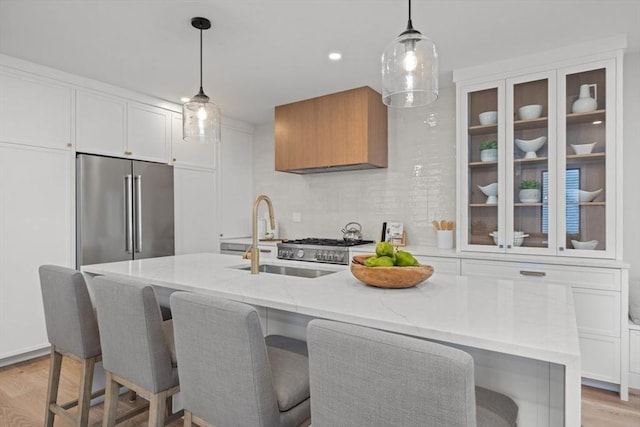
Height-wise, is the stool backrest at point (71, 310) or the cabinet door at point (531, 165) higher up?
the cabinet door at point (531, 165)

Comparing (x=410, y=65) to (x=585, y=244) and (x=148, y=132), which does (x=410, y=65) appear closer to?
(x=585, y=244)

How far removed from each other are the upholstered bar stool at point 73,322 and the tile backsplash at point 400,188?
2855 millimetres

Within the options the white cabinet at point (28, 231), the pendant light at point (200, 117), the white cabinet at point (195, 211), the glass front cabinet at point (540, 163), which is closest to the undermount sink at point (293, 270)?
the pendant light at point (200, 117)

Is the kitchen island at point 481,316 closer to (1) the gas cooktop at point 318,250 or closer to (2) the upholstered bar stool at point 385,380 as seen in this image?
(2) the upholstered bar stool at point 385,380

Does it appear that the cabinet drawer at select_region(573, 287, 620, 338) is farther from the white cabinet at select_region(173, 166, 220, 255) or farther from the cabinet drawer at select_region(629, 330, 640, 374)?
the white cabinet at select_region(173, 166, 220, 255)

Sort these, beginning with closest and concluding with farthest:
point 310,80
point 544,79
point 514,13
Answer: point 514,13 → point 544,79 → point 310,80

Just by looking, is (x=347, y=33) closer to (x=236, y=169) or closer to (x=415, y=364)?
(x=415, y=364)

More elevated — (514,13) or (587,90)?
(514,13)

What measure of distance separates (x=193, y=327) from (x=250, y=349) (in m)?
0.24

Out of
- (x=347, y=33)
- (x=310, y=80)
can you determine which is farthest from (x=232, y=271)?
(x=310, y=80)

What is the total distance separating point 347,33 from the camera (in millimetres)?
2582

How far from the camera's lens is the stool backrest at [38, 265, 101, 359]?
1.74 meters

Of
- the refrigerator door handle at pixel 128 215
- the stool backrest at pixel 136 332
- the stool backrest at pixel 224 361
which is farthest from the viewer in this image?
the refrigerator door handle at pixel 128 215

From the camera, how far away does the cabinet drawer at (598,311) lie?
8.30 feet
